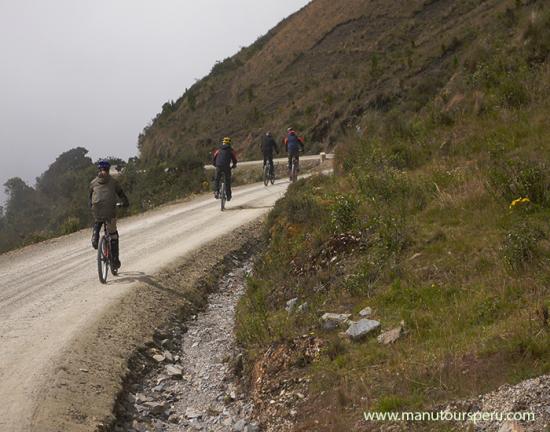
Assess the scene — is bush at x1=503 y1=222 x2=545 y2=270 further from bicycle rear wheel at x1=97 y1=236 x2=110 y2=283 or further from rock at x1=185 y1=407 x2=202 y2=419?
bicycle rear wheel at x1=97 y1=236 x2=110 y2=283

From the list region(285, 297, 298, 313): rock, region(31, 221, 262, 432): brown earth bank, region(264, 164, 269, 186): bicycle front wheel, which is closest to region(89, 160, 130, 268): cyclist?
region(31, 221, 262, 432): brown earth bank

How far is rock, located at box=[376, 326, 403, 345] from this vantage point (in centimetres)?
560

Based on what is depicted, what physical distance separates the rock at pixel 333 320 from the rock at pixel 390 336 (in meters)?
0.74

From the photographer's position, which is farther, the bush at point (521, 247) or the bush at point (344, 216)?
the bush at point (344, 216)

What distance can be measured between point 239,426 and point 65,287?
6.12 meters

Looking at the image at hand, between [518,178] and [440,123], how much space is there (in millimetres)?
5500

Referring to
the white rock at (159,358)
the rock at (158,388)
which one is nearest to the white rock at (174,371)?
the white rock at (159,358)

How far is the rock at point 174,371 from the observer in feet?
24.0

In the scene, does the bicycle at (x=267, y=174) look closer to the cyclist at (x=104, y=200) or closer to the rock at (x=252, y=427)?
the cyclist at (x=104, y=200)

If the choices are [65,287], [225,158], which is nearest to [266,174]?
[225,158]

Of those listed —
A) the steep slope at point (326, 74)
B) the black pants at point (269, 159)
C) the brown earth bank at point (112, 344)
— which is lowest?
the brown earth bank at point (112, 344)

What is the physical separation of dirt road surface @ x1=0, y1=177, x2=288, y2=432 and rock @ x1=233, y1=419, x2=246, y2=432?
1.45m

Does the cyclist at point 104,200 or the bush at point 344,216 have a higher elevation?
the cyclist at point 104,200

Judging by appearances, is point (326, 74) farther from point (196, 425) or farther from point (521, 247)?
point (196, 425)
